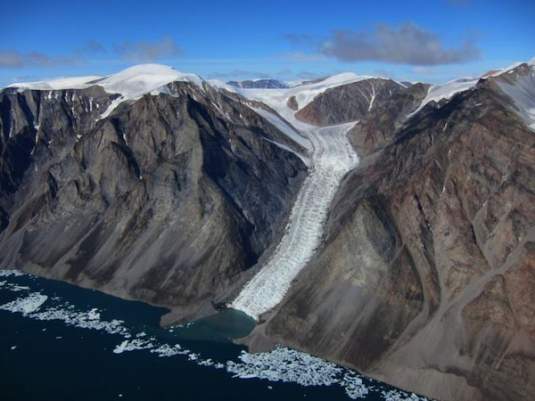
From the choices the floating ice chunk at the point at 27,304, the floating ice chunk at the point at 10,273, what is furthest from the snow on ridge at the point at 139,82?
the floating ice chunk at the point at 27,304

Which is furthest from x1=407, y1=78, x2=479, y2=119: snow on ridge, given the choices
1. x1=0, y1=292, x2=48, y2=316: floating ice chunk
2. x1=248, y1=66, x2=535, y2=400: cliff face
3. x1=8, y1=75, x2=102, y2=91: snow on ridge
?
x1=0, y1=292, x2=48, y2=316: floating ice chunk

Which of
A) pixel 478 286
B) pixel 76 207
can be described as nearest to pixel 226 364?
pixel 478 286

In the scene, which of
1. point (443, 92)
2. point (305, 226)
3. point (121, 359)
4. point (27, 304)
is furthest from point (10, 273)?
point (443, 92)

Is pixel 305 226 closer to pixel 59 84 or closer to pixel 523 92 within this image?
pixel 523 92

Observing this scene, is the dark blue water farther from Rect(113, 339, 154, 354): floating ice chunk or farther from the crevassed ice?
the crevassed ice

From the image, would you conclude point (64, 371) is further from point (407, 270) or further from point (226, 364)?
point (407, 270)

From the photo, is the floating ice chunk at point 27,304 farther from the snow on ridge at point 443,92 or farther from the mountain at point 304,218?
the snow on ridge at point 443,92
